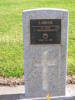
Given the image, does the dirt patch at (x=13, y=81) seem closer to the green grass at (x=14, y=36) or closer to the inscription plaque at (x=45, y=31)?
the green grass at (x=14, y=36)

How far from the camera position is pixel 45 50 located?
599 centimetres

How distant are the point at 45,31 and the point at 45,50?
1.32 feet

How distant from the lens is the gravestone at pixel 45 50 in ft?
18.9

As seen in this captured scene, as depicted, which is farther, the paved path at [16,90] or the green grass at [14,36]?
the green grass at [14,36]

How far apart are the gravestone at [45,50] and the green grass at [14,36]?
137cm

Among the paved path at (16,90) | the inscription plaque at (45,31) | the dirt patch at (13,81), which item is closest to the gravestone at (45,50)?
the inscription plaque at (45,31)

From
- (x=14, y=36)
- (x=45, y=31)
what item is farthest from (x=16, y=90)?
(x=14, y=36)

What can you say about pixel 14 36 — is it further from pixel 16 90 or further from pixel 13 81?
pixel 16 90

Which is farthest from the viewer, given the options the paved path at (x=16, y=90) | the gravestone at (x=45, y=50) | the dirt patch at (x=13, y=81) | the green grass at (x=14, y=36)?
the green grass at (x=14, y=36)

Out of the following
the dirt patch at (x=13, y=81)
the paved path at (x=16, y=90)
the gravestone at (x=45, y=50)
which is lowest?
the paved path at (x=16, y=90)

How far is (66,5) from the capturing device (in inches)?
671

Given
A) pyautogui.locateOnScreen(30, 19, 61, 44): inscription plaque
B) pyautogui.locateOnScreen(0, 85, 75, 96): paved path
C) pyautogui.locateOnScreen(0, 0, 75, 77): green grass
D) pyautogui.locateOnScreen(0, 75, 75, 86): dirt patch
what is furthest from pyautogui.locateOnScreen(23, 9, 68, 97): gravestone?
pyautogui.locateOnScreen(0, 0, 75, 77): green grass

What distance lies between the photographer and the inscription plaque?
577cm

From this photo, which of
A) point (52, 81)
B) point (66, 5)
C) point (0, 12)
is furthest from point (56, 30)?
point (66, 5)
